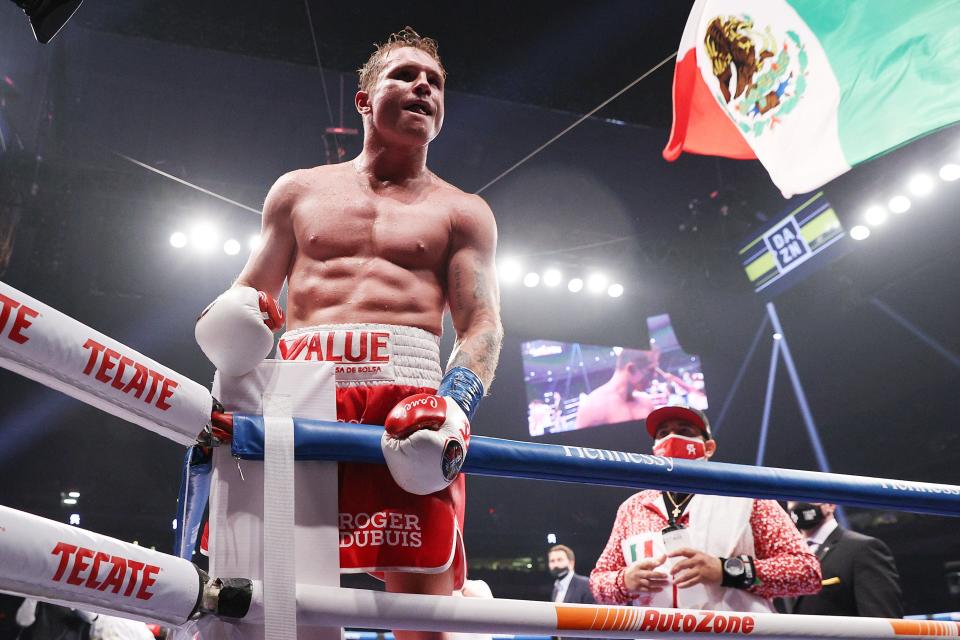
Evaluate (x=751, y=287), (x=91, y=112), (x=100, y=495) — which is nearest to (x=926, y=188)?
(x=751, y=287)

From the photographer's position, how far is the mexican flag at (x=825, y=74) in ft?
9.93

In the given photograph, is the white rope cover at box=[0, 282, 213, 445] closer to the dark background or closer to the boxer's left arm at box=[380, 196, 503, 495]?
the boxer's left arm at box=[380, 196, 503, 495]

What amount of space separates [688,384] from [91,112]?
8202 millimetres

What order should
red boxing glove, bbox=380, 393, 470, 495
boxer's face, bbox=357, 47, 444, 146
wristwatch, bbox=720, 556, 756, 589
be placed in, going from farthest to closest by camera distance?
wristwatch, bbox=720, 556, 756, 589 → boxer's face, bbox=357, 47, 444, 146 → red boxing glove, bbox=380, 393, 470, 495

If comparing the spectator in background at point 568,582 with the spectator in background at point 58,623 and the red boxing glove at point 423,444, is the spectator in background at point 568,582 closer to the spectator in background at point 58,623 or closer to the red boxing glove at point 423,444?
the spectator in background at point 58,623

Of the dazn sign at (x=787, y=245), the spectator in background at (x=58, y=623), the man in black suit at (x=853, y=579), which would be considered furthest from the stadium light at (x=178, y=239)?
the man in black suit at (x=853, y=579)

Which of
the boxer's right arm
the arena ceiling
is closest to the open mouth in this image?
the boxer's right arm

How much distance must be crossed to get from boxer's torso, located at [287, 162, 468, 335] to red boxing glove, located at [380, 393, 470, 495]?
45 centimetres

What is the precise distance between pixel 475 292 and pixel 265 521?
2.49ft

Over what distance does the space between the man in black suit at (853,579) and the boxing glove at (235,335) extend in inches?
108

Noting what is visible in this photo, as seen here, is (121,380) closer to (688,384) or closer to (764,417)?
(688,384)

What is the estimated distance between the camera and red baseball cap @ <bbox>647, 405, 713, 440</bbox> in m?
2.80

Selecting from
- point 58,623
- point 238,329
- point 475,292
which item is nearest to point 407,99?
point 475,292

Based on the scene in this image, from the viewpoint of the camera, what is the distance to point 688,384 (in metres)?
11.5
